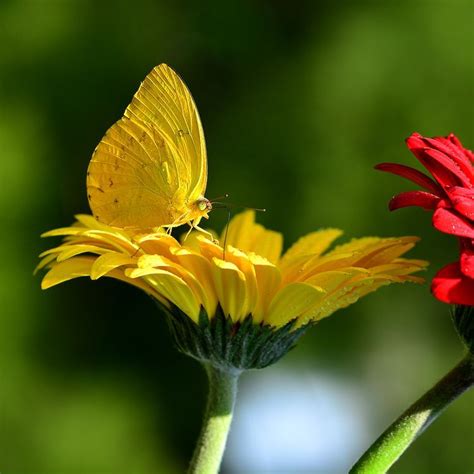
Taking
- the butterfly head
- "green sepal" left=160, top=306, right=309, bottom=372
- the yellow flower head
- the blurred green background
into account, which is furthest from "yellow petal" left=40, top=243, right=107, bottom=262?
the blurred green background

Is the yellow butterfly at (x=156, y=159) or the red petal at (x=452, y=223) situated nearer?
the red petal at (x=452, y=223)

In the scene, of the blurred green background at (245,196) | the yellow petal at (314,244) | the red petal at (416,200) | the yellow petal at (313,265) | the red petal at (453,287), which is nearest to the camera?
the red petal at (453,287)

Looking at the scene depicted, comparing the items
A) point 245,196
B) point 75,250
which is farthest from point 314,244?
point 245,196

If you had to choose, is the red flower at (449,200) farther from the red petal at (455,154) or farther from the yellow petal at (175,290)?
the yellow petal at (175,290)

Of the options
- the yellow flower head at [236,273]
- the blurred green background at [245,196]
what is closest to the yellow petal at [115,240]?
the yellow flower head at [236,273]

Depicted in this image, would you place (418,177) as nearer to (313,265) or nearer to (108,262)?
(313,265)

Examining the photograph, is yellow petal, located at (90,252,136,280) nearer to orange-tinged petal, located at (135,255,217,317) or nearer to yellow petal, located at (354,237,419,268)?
orange-tinged petal, located at (135,255,217,317)
